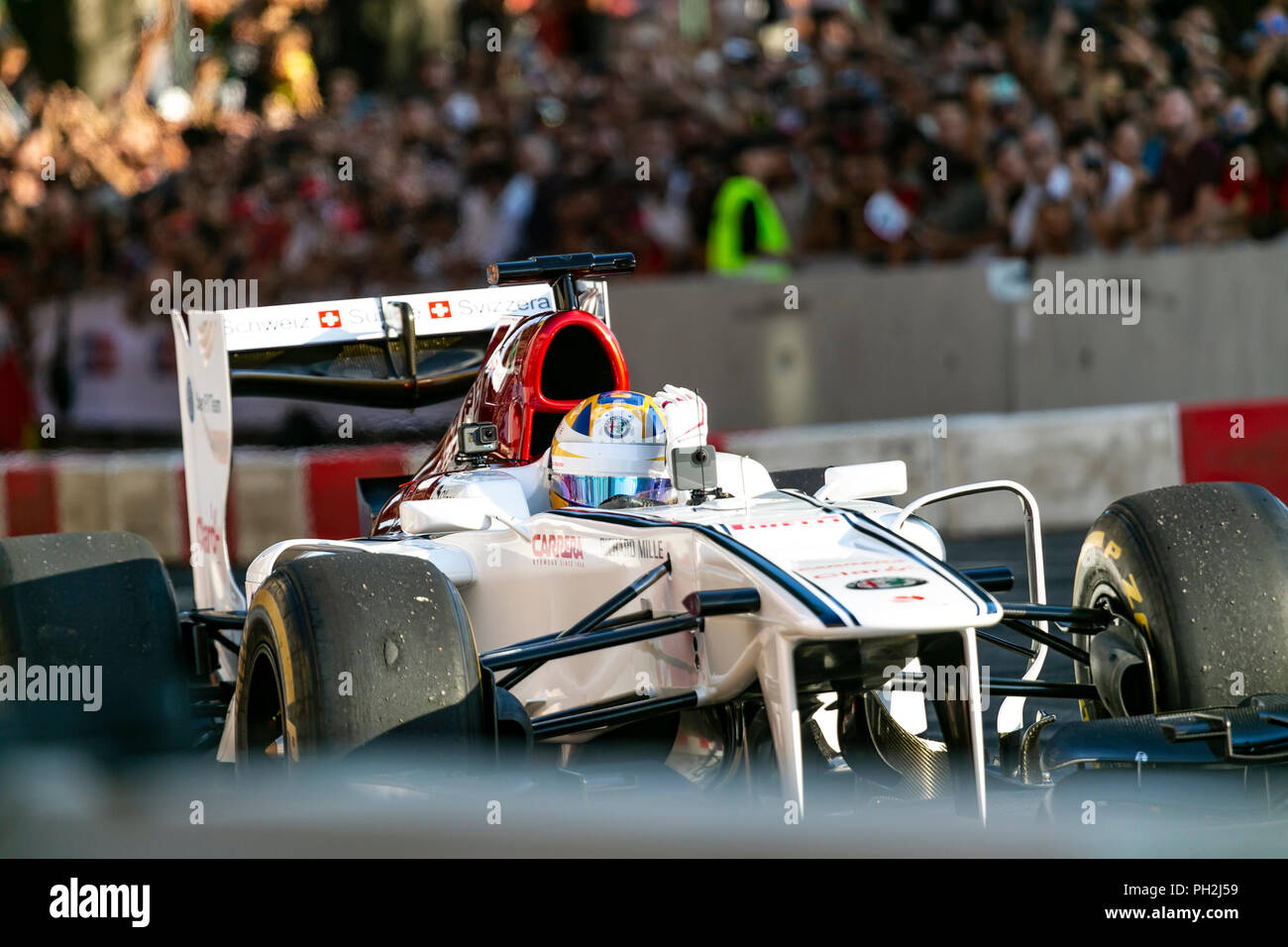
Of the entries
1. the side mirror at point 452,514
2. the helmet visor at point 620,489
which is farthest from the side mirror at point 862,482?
the side mirror at point 452,514

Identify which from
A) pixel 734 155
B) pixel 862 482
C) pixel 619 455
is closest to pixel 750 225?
pixel 734 155

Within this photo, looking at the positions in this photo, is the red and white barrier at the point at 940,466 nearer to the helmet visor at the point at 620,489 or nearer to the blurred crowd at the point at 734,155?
the blurred crowd at the point at 734,155

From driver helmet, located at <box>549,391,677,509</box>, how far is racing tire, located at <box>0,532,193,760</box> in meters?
1.69

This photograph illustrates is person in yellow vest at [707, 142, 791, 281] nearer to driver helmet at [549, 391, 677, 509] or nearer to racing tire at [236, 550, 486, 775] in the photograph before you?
driver helmet at [549, 391, 677, 509]

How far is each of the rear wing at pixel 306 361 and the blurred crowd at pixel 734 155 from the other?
15.3ft

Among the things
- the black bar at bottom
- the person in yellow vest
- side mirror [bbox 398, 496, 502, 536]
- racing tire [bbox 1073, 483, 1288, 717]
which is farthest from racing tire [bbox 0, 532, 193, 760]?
the person in yellow vest

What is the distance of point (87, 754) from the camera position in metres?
6.36

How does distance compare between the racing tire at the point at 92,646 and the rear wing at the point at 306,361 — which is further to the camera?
the rear wing at the point at 306,361

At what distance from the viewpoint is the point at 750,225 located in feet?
40.0

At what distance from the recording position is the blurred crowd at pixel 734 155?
11.7 metres

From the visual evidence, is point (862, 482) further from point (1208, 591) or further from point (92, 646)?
point (92, 646)
